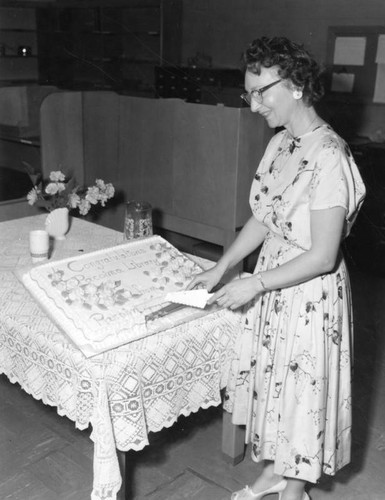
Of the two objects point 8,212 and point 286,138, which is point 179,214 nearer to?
point 8,212

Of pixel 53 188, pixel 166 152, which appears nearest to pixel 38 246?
pixel 53 188

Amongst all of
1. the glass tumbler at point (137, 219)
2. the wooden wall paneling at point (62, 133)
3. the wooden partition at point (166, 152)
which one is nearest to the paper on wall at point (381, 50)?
the wooden partition at point (166, 152)

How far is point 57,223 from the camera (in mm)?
2564

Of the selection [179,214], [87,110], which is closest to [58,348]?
[179,214]

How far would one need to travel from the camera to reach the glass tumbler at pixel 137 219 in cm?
241

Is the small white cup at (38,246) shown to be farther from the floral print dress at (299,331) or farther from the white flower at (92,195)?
the floral print dress at (299,331)

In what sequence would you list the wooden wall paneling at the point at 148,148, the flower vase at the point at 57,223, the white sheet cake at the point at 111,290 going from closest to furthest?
the white sheet cake at the point at 111,290
the flower vase at the point at 57,223
the wooden wall paneling at the point at 148,148

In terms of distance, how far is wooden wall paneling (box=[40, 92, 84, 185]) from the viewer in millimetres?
3785

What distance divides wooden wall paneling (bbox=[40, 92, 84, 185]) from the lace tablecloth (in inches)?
77.4

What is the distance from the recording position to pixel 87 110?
13.5 ft

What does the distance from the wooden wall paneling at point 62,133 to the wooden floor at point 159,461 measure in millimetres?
1621

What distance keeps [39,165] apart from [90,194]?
167 cm

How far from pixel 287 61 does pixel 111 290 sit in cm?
82

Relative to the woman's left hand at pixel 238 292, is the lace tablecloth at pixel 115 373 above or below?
below
